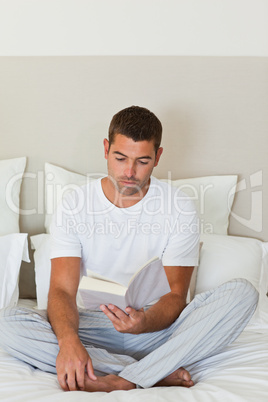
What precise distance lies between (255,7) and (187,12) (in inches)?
13.5

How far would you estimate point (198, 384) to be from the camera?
1.53 metres

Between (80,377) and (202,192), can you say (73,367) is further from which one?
(202,192)

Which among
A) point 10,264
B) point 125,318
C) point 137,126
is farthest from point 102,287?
point 10,264

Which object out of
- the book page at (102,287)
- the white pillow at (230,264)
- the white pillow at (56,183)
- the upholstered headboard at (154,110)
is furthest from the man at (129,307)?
the upholstered headboard at (154,110)

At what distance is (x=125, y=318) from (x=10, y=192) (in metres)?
1.09

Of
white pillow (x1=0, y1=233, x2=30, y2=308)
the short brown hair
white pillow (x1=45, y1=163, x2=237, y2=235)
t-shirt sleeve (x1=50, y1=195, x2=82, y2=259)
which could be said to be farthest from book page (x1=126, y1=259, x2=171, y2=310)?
white pillow (x1=45, y1=163, x2=237, y2=235)

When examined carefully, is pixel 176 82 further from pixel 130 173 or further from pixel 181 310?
pixel 181 310

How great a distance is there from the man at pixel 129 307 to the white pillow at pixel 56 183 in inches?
18.7

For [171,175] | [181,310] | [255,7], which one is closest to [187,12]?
[255,7]

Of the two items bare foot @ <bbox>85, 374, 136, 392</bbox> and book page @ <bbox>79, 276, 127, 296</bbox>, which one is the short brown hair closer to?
book page @ <bbox>79, 276, 127, 296</bbox>

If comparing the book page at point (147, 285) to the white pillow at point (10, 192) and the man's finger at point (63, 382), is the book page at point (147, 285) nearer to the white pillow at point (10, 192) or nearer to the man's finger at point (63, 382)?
the man's finger at point (63, 382)

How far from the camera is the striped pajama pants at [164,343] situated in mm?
1588

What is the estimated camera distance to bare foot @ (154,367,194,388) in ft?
5.20

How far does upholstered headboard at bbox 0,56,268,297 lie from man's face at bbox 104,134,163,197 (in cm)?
67
